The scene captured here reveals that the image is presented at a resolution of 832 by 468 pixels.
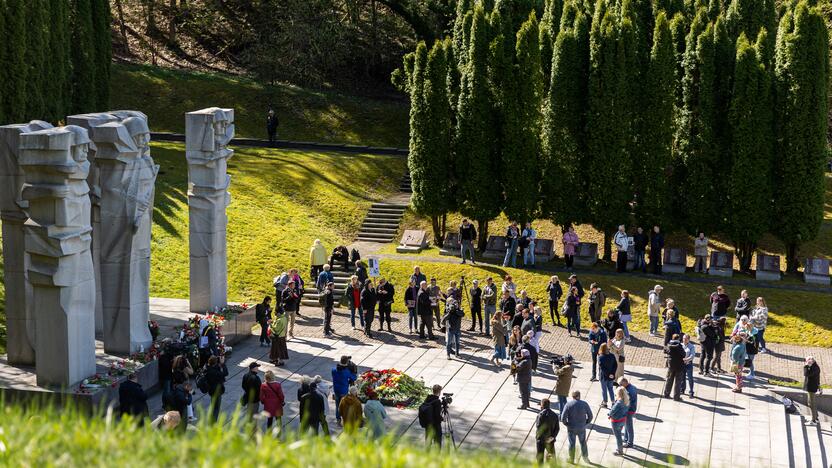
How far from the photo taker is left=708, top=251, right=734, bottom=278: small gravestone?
105 ft

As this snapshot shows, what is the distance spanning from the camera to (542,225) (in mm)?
37031

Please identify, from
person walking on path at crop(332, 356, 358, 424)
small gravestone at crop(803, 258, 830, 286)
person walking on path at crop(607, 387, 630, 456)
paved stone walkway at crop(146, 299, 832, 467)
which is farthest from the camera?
small gravestone at crop(803, 258, 830, 286)

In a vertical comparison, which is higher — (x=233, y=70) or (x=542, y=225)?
(x=233, y=70)

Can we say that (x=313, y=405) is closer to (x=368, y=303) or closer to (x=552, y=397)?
(x=552, y=397)

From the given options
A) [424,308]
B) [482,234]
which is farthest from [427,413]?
[482,234]

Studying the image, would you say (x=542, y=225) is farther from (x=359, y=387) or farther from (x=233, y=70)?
(x=233, y=70)

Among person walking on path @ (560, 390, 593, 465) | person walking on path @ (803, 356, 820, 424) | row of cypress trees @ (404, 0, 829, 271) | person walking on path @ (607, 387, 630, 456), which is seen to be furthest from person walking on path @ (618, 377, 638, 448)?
row of cypress trees @ (404, 0, 829, 271)

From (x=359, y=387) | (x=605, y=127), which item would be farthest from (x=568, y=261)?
(x=359, y=387)

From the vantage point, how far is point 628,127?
108ft

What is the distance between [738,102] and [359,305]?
1288 centimetres

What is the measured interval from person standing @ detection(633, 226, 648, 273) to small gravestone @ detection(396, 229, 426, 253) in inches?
262

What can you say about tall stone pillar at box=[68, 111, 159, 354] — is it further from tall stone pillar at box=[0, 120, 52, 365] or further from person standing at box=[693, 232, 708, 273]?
person standing at box=[693, 232, 708, 273]

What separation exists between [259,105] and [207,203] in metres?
22.8

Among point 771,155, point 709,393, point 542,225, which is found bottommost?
point 709,393
